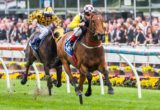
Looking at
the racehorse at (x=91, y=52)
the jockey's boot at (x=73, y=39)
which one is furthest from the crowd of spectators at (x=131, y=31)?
the racehorse at (x=91, y=52)

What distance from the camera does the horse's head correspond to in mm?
14055

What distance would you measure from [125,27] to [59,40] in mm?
7470

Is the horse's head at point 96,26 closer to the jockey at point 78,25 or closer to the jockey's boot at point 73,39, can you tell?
the jockey at point 78,25

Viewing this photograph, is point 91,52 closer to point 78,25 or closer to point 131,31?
point 78,25

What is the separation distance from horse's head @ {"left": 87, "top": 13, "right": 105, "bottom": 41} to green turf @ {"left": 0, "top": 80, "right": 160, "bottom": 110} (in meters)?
1.17

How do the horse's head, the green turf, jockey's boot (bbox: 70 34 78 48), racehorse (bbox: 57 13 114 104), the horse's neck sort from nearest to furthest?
1. the green turf
2. the horse's head
3. racehorse (bbox: 57 13 114 104)
4. the horse's neck
5. jockey's boot (bbox: 70 34 78 48)

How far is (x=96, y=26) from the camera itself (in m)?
14.2

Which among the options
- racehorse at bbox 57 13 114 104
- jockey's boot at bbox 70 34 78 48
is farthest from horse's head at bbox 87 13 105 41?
jockey's boot at bbox 70 34 78 48

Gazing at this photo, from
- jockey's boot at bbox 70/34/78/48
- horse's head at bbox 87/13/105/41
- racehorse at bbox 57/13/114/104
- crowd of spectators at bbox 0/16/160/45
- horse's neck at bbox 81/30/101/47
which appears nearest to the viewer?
horse's head at bbox 87/13/105/41

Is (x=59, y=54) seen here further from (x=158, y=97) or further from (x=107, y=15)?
(x=107, y=15)

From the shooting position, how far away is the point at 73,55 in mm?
15336

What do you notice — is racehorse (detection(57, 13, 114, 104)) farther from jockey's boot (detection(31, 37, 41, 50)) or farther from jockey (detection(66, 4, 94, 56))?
jockey's boot (detection(31, 37, 41, 50))

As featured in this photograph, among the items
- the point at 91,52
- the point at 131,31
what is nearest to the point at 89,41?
the point at 91,52

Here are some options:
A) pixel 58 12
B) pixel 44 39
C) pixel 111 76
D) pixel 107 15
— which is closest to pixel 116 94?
pixel 44 39
